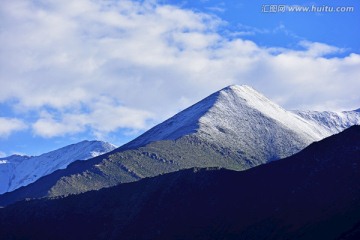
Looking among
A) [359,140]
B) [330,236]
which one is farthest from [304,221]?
[359,140]

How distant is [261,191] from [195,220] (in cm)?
2384

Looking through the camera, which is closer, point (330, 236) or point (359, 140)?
point (330, 236)

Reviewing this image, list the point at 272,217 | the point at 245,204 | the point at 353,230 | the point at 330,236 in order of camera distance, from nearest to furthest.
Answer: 1. the point at 353,230
2. the point at 330,236
3. the point at 272,217
4. the point at 245,204

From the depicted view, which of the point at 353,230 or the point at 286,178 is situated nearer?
the point at 353,230

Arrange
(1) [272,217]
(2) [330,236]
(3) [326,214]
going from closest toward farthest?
(2) [330,236], (3) [326,214], (1) [272,217]

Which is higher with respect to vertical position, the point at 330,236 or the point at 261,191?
the point at 261,191

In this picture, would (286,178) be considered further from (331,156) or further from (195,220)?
(195,220)

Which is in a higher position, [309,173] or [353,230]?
[309,173]

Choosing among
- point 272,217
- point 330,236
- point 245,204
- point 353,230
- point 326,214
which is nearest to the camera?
point 353,230

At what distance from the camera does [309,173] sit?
190125 millimetres

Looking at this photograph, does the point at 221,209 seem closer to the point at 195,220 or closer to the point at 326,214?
the point at 195,220

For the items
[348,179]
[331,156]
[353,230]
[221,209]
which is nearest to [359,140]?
[331,156]

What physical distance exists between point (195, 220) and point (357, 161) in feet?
182

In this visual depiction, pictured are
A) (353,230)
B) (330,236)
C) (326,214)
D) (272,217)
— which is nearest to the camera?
(353,230)
